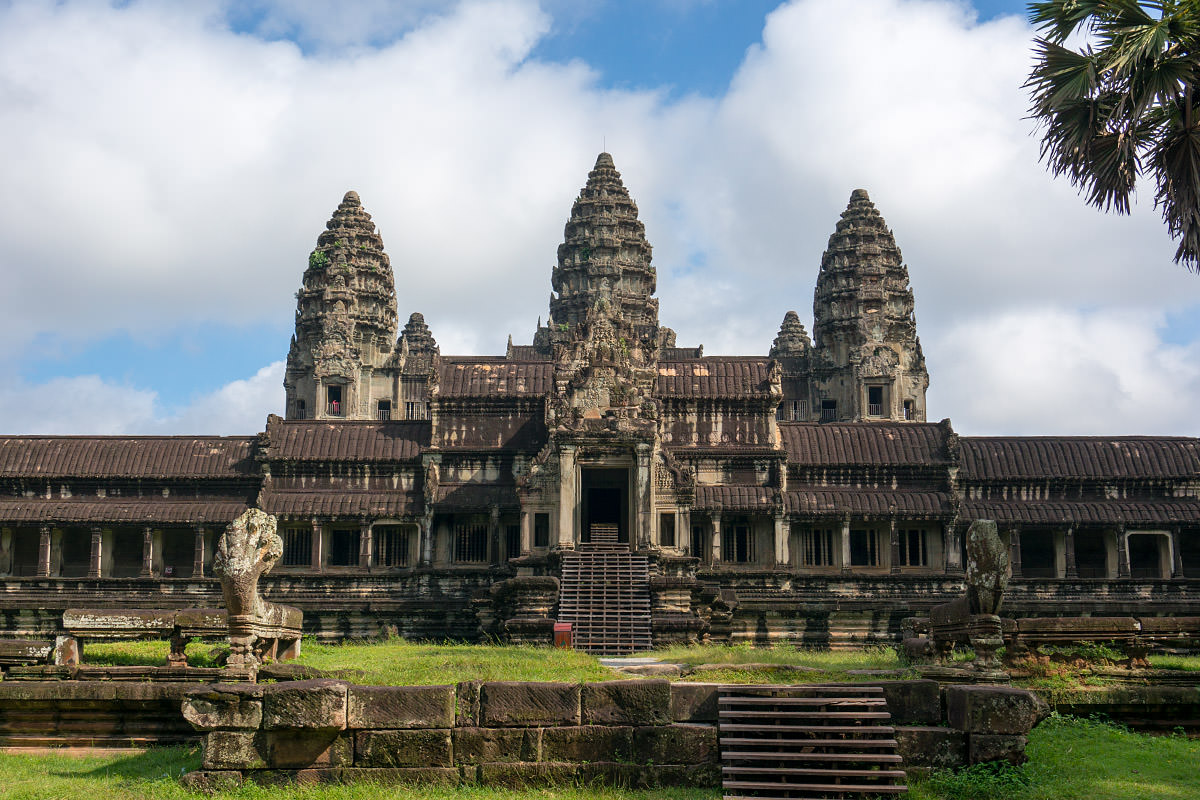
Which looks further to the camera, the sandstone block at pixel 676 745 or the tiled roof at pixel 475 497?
the tiled roof at pixel 475 497

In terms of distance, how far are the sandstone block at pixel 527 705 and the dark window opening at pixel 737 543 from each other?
2275 cm

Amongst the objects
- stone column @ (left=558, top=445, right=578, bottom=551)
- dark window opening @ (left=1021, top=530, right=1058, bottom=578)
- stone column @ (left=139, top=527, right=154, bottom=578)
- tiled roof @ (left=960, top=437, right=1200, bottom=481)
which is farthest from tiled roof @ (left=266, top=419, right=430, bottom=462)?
dark window opening @ (left=1021, top=530, right=1058, bottom=578)

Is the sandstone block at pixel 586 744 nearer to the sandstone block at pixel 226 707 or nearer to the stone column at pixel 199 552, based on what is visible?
the sandstone block at pixel 226 707

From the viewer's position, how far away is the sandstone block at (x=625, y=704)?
1232 cm

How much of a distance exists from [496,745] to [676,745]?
1.92 meters

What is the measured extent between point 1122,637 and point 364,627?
68.4 feet

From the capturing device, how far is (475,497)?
114 feet

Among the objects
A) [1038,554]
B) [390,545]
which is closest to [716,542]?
[390,545]

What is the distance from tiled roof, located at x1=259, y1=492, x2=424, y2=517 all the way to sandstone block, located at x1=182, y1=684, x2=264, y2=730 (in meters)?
22.9

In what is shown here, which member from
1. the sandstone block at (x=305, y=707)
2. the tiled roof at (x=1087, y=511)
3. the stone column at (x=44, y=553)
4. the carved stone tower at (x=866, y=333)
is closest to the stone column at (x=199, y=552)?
the stone column at (x=44, y=553)

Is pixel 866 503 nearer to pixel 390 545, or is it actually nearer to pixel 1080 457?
pixel 1080 457

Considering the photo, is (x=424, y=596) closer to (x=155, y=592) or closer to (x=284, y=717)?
(x=155, y=592)

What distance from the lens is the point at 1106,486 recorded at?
36.0m

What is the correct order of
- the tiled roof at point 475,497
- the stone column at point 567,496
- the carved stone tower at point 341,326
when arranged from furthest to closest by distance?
the carved stone tower at point 341,326 < the tiled roof at point 475,497 < the stone column at point 567,496
